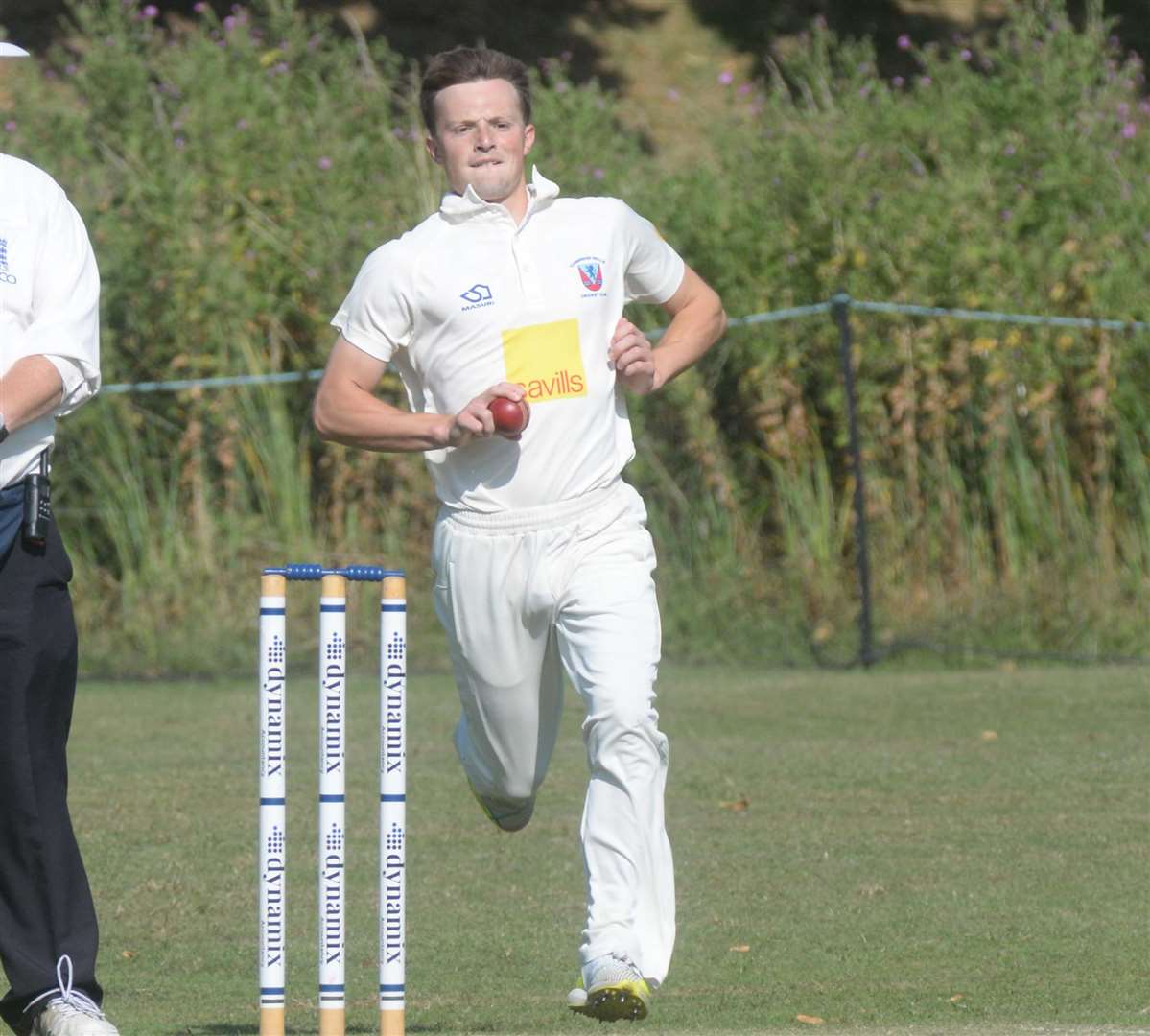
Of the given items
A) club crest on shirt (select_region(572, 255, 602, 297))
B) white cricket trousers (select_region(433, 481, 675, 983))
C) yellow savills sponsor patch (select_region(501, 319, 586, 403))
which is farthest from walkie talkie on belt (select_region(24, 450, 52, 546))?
club crest on shirt (select_region(572, 255, 602, 297))

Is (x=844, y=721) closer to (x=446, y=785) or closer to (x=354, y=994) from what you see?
A: (x=446, y=785)

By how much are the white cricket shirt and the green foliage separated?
317 inches

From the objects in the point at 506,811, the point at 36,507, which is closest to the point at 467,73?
the point at 36,507

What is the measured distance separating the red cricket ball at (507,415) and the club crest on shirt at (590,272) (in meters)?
0.44

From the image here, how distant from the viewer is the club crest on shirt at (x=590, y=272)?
5770mm

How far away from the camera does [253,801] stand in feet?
30.5

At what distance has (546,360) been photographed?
5.70m

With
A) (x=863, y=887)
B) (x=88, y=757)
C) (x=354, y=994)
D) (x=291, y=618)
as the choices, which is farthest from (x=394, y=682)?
(x=291, y=618)

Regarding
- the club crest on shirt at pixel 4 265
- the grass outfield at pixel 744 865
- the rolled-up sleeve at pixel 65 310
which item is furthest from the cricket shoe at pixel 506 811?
the club crest on shirt at pixel 4 265

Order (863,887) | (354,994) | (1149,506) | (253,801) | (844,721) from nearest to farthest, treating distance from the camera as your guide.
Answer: (354,994)
(863,887)
(253,801)
(844,721)
(1149,506)

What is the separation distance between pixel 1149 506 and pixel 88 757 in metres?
6.61

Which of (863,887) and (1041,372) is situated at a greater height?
(1041,372)

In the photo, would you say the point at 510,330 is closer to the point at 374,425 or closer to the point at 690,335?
the point at 374,425

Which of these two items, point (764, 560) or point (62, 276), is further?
point (764, 560)
